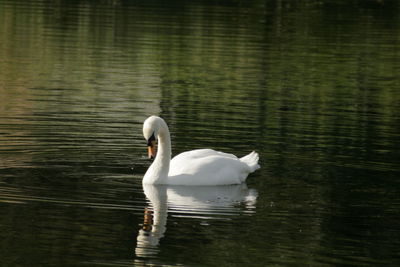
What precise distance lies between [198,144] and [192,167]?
3.00m

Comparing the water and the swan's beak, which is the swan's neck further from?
the swan's beak

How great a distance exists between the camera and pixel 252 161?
1730cm

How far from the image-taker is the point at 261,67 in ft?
114

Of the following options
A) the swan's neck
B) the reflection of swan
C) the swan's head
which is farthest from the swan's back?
the swan's head

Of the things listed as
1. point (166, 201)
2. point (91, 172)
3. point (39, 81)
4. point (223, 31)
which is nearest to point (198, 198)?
point (166, 201)

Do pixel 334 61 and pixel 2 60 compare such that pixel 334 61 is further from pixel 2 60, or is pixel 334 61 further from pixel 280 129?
pixel 280 129

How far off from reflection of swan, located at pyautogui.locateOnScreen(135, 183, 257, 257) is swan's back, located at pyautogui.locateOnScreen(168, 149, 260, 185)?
11 cm

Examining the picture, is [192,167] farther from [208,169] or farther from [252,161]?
[252,161]

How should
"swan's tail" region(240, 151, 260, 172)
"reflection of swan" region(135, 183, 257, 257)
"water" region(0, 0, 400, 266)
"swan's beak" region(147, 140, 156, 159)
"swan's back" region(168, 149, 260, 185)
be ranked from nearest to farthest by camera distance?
1. "water" region(0, 0, 400, 266)
2. "reflection of swan" region(135, 183, 257, 257)
3. "swan's beak" region(147, 140, 156, 159)
4. "swan's back" region(168, 149, 260, 185)
5. "swan's tail" region(240, 151, 260, 172)

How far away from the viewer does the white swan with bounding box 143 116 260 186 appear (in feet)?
54.3

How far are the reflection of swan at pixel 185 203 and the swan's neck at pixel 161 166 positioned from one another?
103 mm

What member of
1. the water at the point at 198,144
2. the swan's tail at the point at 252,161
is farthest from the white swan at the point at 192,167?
the water at the point at 198,144

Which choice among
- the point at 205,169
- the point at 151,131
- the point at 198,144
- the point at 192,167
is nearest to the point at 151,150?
the point at 151,131

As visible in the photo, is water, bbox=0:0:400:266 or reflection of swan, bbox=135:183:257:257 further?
reflection of swan, bbox=135:183:257:257
